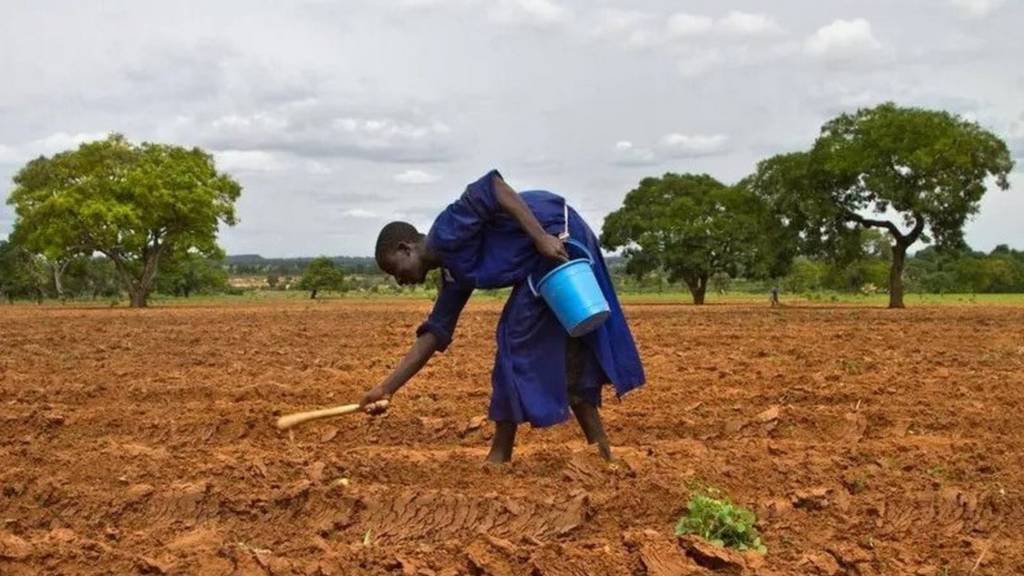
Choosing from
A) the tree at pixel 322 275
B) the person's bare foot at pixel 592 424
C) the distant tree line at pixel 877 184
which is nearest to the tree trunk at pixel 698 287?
the distant tree line at pixel 877 184

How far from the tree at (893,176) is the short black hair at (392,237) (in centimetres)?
2539

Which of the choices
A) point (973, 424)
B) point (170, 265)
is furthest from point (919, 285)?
point (973, 424)

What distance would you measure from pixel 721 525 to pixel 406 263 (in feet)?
5.88

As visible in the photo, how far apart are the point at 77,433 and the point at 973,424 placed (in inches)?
229

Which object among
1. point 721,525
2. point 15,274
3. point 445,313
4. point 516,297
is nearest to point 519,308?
point 516,297

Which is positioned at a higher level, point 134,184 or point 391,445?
point 134,184

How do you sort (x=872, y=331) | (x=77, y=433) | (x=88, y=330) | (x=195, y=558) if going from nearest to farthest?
1. (x=195, y=558)
2. (x=77, y=433)
3. (x=872, y=331)
4. (x=88, y=330)

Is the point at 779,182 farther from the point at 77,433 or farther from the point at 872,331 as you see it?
the point at 77,433

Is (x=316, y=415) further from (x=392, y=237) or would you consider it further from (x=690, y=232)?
(x=690, y=232)

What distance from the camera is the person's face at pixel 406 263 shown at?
16.2 ft

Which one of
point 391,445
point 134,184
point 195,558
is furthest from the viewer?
point 134,184

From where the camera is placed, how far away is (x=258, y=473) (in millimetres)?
5375

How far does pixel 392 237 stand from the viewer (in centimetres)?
498

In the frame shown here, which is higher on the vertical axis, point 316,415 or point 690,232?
point 690,232
